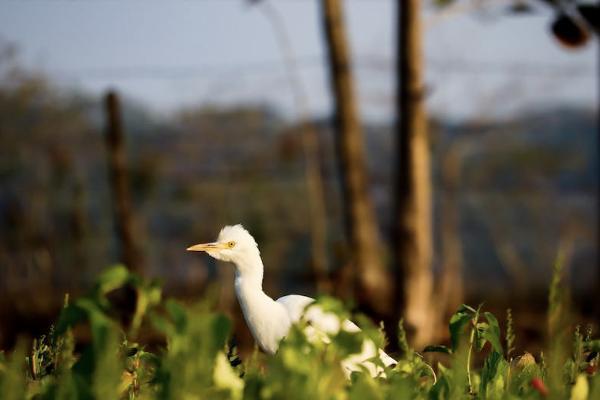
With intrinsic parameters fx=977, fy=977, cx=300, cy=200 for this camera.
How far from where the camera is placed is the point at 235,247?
145 inches

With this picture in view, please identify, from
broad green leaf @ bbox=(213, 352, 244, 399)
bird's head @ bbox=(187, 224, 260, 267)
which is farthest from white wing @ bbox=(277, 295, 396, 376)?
A: broad green leaf @ bbox=(213, 352, 244, 399)

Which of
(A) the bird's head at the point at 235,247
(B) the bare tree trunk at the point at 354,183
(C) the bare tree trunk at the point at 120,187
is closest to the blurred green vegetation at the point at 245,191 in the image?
(C) the bare tree trunk at the point at 120,187

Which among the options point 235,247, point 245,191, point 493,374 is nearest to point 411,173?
point 235,247

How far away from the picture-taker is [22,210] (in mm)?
23469

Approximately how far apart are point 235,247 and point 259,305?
0.34 meters

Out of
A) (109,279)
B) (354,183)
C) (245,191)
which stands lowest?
(245,191)

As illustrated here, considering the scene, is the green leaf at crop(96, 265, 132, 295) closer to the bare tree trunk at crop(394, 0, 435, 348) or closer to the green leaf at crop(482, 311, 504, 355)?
the green leaf at crop(482, 311, 504, 355)

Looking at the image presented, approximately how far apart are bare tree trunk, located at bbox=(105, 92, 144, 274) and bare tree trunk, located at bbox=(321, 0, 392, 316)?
3313 millimetres

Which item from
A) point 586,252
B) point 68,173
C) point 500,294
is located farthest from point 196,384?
point 586,252

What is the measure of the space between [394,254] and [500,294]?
448 inches

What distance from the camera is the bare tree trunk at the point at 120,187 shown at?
13648mm

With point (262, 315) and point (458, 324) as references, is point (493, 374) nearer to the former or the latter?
point (458, 324)

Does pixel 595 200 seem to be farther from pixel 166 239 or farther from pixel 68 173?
pixel 68 173

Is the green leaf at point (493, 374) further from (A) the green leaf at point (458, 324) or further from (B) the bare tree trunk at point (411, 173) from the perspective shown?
(B) the bare tree trunk at point (411, 173)
